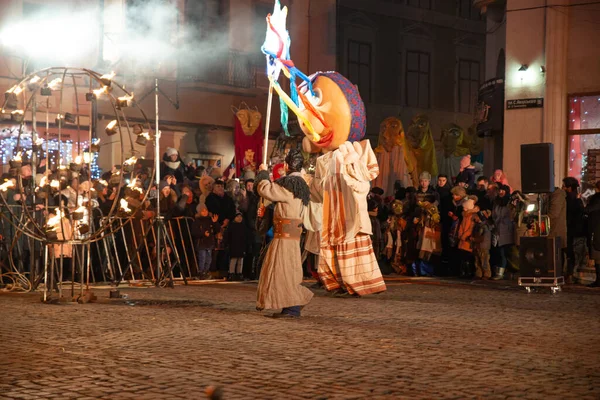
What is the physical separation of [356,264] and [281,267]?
2.67 m

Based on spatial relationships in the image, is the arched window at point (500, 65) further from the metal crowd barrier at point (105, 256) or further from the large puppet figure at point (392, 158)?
the metal crowd barrier at point (105, 256)

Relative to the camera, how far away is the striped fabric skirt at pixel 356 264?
13.8m

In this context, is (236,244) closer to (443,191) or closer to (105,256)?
(105,256)

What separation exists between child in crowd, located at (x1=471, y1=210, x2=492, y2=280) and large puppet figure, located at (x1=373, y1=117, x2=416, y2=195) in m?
5.97

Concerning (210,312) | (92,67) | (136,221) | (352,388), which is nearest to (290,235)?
(210,312)

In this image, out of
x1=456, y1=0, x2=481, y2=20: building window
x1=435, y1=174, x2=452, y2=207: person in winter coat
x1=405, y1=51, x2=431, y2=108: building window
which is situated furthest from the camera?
x1=456, y1=0, x2=481, y2=20: building window

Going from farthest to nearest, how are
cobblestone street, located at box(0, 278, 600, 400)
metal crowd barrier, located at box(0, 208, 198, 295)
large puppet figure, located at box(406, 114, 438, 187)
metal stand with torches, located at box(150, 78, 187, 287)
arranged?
1. large puppet figure, located at box(406, 114, 438, 187)
2. metal crowd barrier, located at box(0, 208, 198, 295)
3. metal stand with torches, located at box(150, 78, 187, 287)
4. cobblestone street, located at box(0, 278, 600, 400)

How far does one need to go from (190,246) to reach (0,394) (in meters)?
11.5

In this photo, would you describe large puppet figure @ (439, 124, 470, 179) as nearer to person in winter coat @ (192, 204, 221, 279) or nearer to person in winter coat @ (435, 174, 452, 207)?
person in winter coat @ (435, 174, 452, 207)

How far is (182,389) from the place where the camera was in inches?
277

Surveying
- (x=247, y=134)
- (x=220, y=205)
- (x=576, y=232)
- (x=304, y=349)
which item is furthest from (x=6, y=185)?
(x=247, y=134)

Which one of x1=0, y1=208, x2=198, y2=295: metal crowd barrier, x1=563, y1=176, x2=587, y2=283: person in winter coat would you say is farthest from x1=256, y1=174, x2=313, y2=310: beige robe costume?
x1=563, y1=176, x2=587, y2=283: person in winter coat

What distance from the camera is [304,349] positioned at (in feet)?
29.3

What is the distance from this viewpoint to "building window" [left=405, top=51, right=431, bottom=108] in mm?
38562
